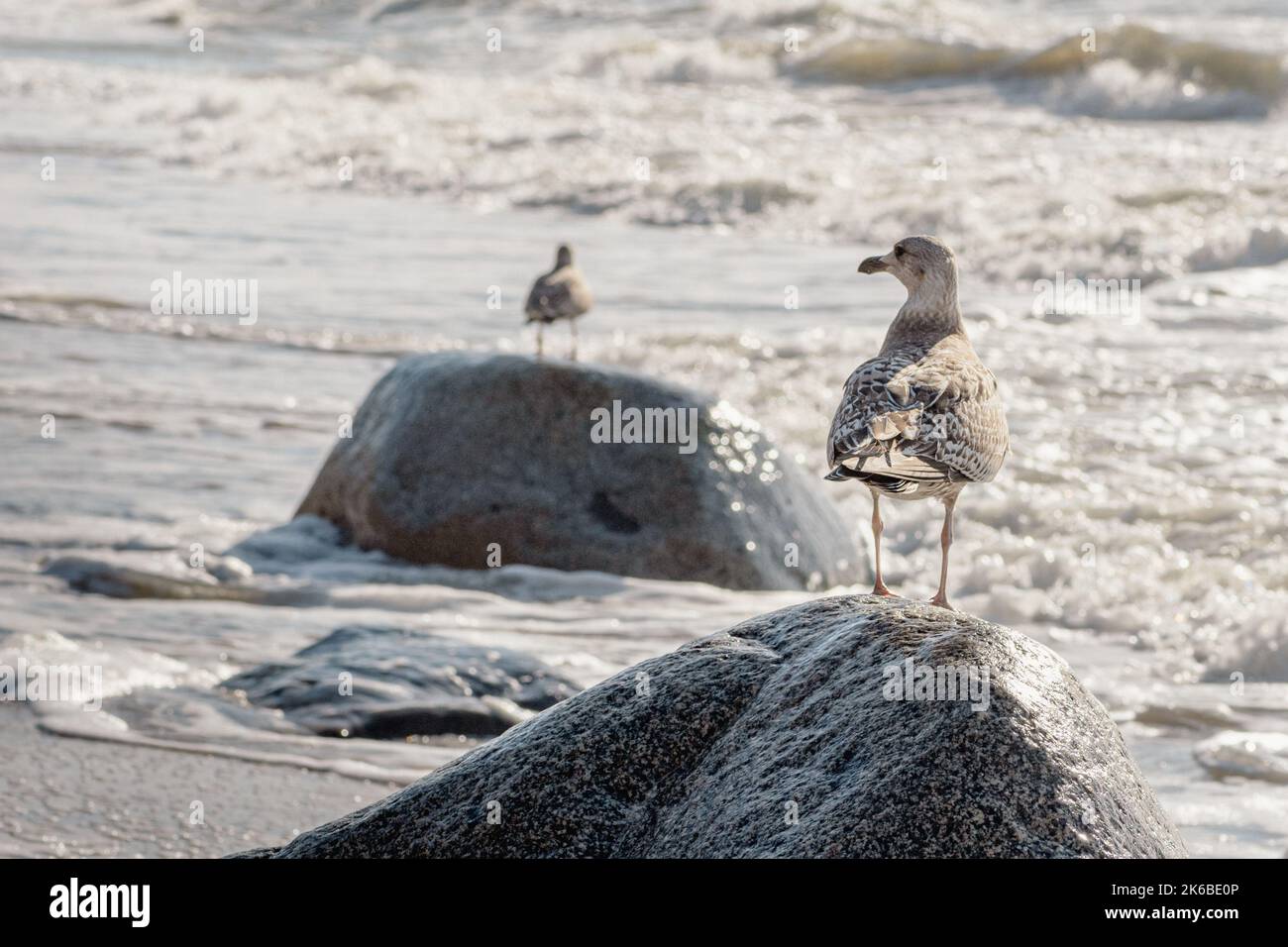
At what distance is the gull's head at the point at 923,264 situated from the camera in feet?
16.2

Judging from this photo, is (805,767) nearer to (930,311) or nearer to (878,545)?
(878,545)

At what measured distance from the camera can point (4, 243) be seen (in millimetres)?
14984

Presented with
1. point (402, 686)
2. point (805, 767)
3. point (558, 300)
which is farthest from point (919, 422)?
point (558, 300)

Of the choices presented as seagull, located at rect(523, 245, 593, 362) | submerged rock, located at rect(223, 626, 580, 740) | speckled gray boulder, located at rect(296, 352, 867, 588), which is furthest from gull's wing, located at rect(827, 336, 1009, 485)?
seagull, located at rect(523, 245, 593, 362)

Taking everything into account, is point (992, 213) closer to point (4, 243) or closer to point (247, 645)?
point (4, 243)

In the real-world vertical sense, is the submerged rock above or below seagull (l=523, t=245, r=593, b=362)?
below

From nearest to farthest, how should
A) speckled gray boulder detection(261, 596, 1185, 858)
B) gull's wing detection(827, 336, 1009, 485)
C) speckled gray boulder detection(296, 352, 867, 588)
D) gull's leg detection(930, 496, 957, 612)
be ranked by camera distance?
speckled gray boulder detection(261, 596, 1185, 858) → gull's wing detection(827, 336, 1009, 485) → gull's leg detection(930, 496, 957, 612) → speckled gray boulder detection(296, 352, 867, 588)

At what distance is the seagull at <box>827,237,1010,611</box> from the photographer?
398cm

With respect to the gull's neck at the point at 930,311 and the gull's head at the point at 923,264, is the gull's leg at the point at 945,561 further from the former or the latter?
the gull's head at the point at 923,264

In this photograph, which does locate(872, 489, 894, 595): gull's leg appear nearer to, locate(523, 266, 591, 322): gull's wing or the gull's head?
the gull's head

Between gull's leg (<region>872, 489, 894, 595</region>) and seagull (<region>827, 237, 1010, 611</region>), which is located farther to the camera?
gull's leg (<region>872, 489, 894, 595</region>)
